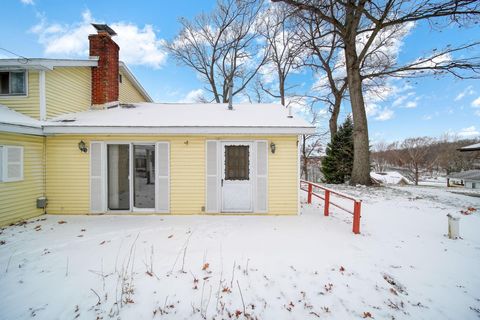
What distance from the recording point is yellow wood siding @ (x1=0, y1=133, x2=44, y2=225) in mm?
5312

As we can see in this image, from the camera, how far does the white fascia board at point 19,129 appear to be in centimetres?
500

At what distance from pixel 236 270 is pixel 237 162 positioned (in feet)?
11.0

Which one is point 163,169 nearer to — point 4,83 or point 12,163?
point 12,163

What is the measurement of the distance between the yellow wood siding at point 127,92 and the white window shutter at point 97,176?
4.29 m

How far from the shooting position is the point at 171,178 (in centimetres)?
621

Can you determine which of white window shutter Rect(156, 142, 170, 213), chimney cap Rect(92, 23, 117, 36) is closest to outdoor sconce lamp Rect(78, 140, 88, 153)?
white window shutter Rect(156, 142, 170, 213)

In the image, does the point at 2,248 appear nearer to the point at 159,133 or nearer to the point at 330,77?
the point at 159,133

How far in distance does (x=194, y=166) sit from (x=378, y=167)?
84.7 meters

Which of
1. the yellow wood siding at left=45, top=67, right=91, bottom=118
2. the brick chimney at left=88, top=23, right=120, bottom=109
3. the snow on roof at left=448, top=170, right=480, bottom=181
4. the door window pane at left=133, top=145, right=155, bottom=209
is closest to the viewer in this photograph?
the yellow wood siding at left=45, top=67, right=91, bottom=118

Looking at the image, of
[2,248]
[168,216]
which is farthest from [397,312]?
[2,248]

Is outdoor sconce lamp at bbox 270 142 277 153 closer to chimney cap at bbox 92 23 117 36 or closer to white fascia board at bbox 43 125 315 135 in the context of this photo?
white fascia board at bbox 43 125 315 135

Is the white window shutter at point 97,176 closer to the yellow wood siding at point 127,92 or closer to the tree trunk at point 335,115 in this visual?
the yellow wood siding at point 127,92

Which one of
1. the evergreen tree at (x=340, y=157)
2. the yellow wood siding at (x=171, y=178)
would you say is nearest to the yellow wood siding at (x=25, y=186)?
the yellow wood siding at (x=171, y=178)

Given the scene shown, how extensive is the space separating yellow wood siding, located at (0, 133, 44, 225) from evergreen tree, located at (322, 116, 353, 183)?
675 inches
